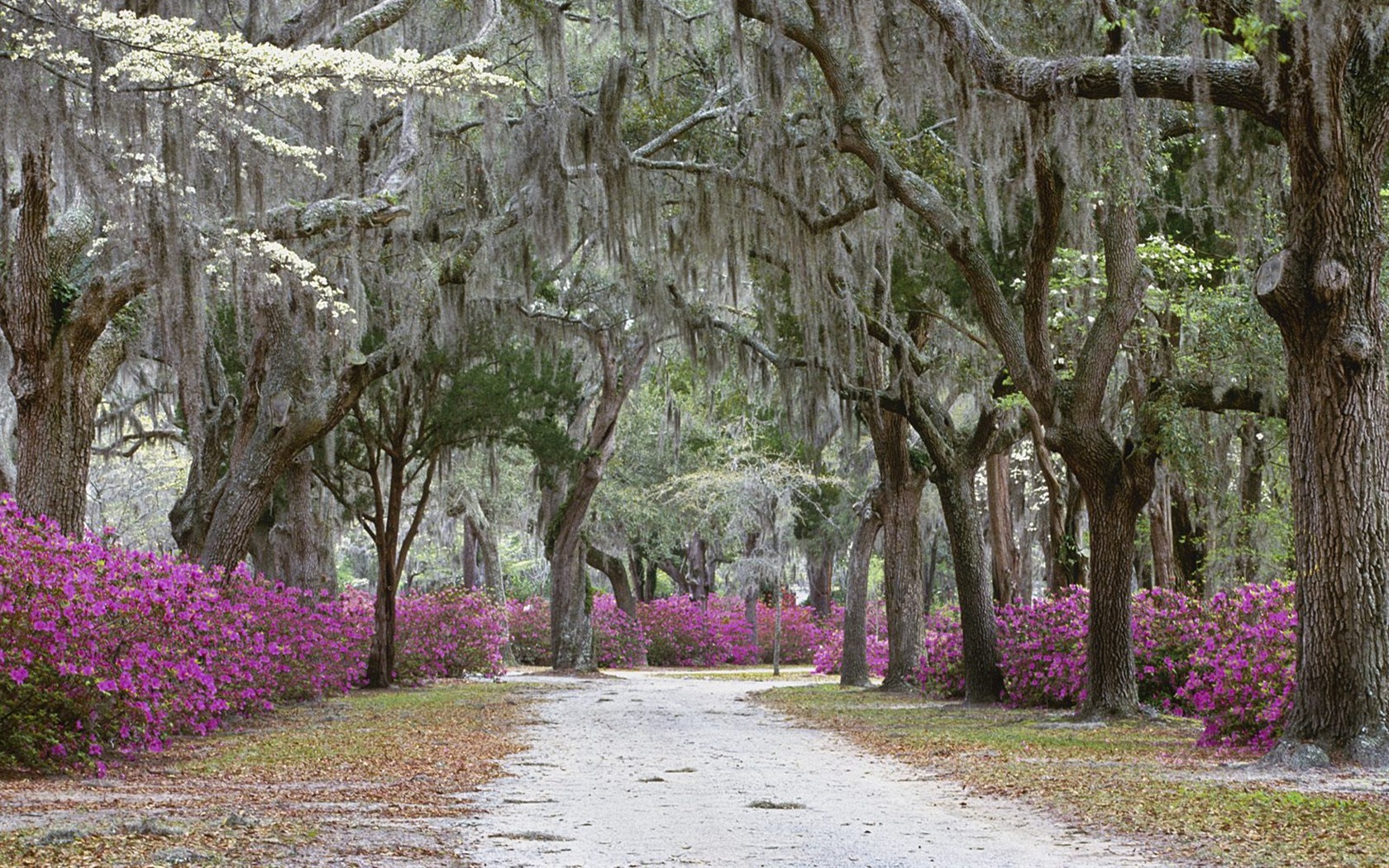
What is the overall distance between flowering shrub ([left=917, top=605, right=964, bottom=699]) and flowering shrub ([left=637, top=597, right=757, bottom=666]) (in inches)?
646

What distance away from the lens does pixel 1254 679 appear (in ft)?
32.4

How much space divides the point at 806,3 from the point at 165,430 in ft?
44.6

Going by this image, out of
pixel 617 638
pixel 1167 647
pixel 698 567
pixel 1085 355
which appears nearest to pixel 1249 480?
pixel 1167 647

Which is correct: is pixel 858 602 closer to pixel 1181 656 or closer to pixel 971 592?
pixel 971 592

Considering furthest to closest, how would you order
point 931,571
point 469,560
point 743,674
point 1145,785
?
point 931,571, point 469,560, point 743,674, point 1145,785

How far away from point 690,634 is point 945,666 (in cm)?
1826

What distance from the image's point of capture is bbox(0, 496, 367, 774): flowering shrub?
7.91m

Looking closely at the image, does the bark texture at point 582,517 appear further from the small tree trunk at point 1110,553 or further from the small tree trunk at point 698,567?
the small tree trunk at point 698,567

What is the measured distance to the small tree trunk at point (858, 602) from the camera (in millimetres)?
20734

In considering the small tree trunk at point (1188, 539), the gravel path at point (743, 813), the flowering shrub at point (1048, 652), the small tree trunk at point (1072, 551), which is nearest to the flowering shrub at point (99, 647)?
the gravel path at point (743, 813)

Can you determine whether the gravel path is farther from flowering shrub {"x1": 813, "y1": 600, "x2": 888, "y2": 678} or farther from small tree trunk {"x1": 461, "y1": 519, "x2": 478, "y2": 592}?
small tree trunk {"x1": 461, "y1": 519, "x2": 478, "y2": 592}

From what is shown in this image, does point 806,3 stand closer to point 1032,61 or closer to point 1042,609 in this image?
point 1032,61

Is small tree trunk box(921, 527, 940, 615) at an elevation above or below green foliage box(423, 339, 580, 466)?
below

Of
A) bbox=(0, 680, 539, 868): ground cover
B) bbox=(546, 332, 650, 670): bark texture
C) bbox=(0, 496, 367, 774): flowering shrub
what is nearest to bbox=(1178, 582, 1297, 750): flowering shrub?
bbox=(0, 680, 539, 868): ground cover
